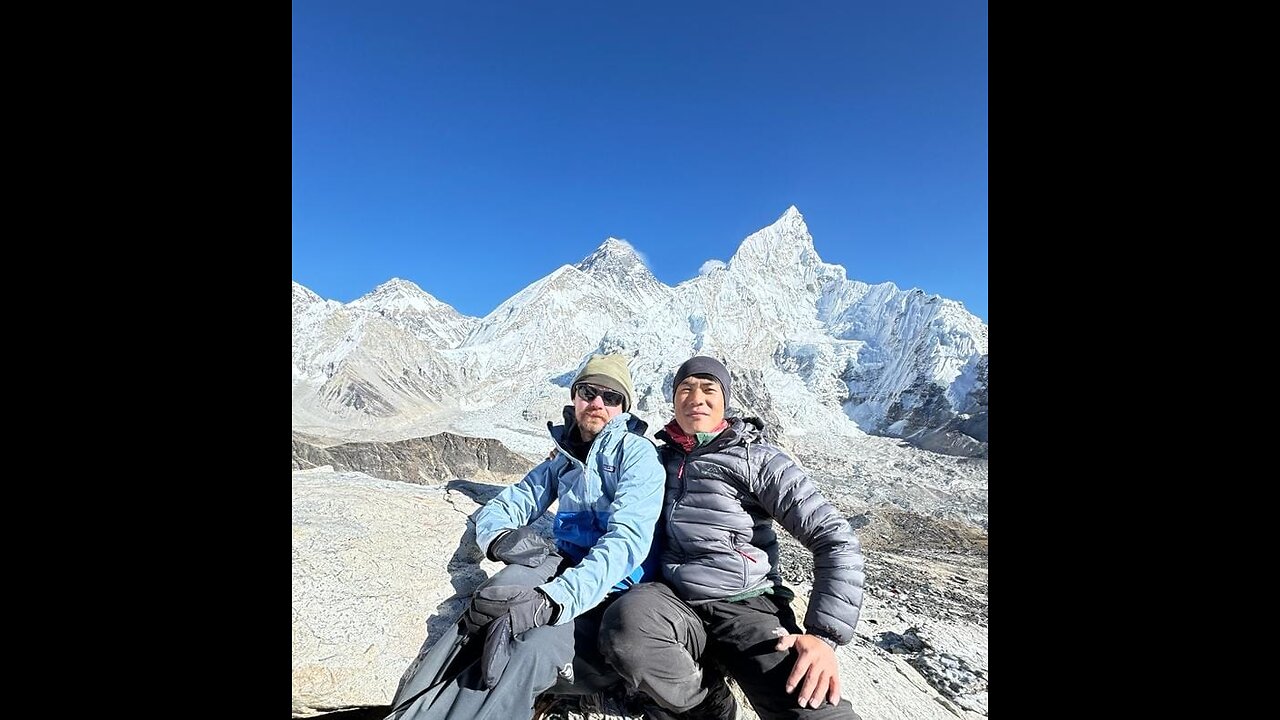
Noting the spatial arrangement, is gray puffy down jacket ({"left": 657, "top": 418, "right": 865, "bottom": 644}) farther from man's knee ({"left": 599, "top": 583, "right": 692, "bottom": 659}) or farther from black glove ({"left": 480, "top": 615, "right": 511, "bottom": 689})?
black glove ({"left": 480, "top": 615, "right": 511, "bottom": 689})

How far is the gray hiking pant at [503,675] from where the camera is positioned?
2000mm

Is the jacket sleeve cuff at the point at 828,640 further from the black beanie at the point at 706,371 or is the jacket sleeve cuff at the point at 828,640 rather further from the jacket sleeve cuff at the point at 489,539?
the jacket sleeve cuff at the point at 489,539

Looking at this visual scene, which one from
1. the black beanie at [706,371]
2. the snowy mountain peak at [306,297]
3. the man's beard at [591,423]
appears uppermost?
the snowy mountain peak at [306,297]

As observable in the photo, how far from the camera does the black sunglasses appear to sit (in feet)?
8.79

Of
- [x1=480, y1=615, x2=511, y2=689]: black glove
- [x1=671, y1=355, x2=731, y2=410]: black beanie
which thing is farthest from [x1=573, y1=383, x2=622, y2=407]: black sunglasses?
[x1=480, y1=615, x2=511, y2=689]: black glove

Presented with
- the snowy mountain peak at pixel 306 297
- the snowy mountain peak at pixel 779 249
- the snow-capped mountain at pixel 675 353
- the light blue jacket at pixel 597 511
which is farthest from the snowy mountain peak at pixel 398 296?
the light blue jacket at pixel 597 511

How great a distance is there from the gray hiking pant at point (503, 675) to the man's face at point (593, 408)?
0.71 meters

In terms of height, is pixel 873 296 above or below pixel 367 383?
above
